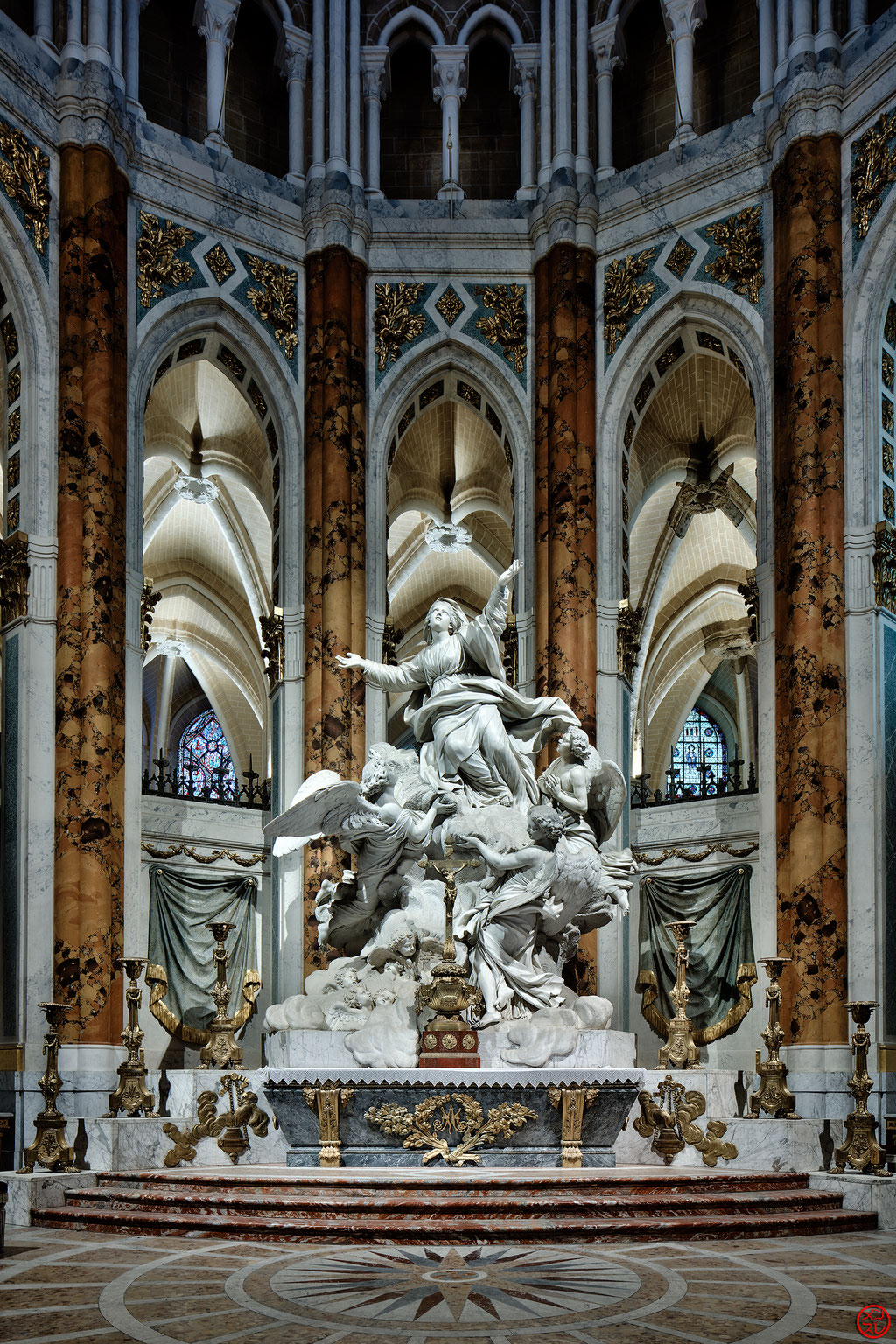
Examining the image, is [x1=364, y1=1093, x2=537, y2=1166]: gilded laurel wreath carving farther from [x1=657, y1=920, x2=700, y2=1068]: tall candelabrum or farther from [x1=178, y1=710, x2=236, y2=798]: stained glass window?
[x1=178, y1=710, x2=236, y2=798]: stained glass window

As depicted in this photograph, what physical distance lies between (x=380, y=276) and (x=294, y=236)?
110cm

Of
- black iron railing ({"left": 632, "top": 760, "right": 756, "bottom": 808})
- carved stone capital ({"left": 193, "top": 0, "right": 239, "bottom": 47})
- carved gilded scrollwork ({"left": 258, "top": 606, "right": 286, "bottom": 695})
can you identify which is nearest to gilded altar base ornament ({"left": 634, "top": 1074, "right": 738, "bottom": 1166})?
black iron railing ({"left": 632, "top": 760, "right": 756, "bottom": 808})

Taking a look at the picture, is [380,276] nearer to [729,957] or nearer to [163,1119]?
[729,957]

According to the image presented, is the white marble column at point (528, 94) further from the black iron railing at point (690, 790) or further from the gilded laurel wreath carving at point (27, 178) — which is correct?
the black iron railing at point (690, 790)

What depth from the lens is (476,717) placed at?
14625mm

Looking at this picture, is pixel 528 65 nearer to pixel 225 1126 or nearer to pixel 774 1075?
pixel 774 1075

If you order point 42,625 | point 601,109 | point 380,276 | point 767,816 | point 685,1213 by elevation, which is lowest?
point 685,1213

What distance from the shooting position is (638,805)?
712 inches

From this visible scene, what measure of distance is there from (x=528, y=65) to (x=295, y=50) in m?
2.78

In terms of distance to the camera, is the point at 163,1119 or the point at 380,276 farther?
the point at 380,276

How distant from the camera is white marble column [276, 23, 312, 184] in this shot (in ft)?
61.9

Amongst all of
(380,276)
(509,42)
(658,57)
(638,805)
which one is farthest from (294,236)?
(638,805)

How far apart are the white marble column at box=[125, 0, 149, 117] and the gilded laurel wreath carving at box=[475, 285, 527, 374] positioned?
4357 millimetres

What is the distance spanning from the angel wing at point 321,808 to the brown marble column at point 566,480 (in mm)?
3646
